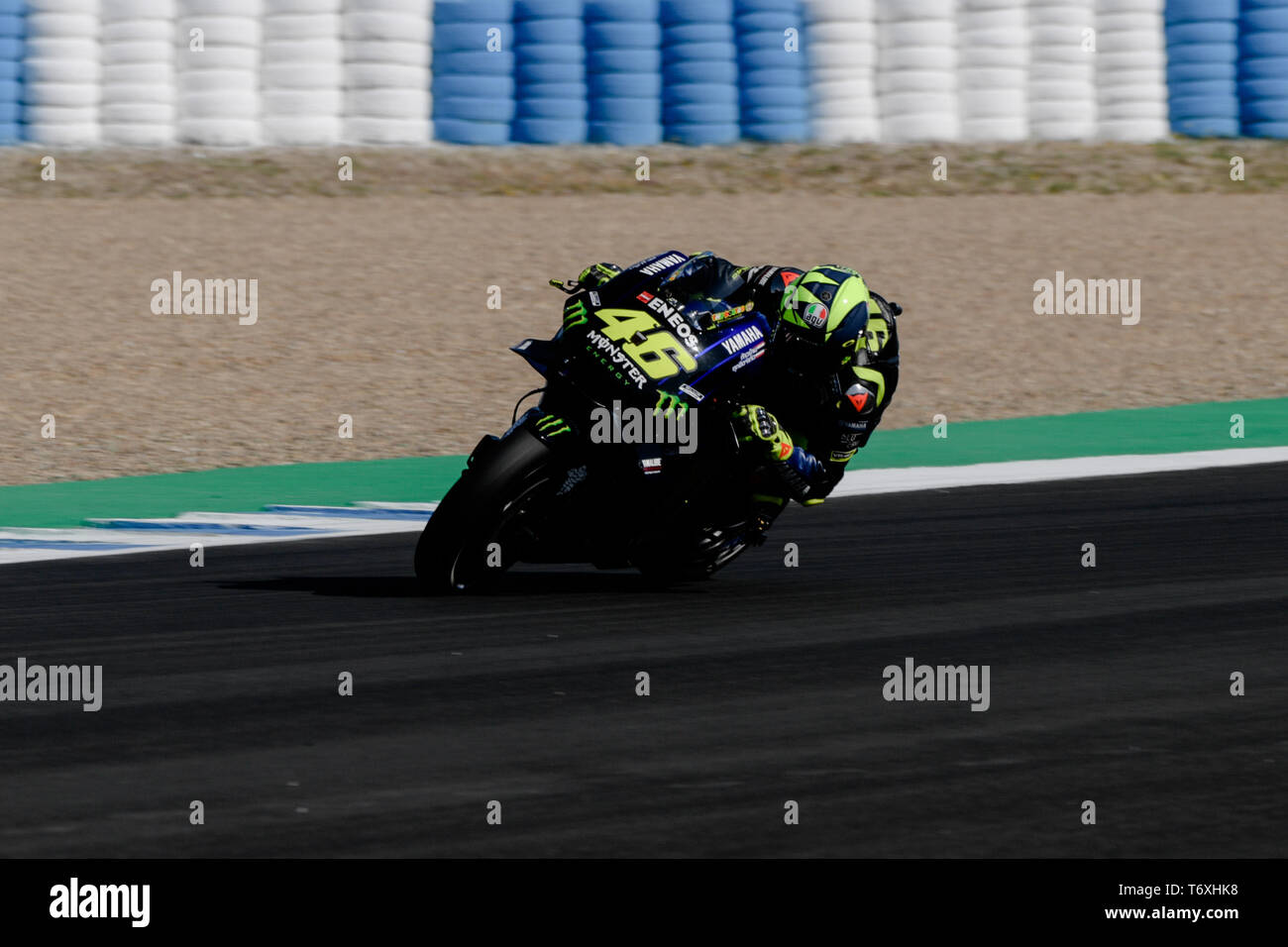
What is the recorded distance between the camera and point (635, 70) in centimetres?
2467

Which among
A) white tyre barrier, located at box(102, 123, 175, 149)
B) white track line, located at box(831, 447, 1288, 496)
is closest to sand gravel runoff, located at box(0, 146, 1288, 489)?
white tyre barrier, located at box(102, 123, 175, 149)

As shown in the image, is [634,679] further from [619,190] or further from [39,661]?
[619,190]

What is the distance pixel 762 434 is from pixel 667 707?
75.4 inches

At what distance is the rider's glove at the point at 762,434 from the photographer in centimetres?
871

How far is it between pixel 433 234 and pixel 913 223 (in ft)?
16.9

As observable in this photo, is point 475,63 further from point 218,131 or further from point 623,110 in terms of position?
point 218,131

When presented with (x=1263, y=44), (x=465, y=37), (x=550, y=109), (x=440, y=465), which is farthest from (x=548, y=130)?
(x=440, y=465)

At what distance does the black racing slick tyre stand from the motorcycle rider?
799 mm

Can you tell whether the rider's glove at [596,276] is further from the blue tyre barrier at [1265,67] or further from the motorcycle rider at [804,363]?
the blue tyre barrier at [1265,67]

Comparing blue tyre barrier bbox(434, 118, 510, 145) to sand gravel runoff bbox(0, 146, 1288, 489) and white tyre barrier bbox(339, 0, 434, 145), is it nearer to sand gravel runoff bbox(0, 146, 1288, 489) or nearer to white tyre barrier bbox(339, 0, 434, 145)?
white tyre barrier bbox(339, 0, 434, 145)

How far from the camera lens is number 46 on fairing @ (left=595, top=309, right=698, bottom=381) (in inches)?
343

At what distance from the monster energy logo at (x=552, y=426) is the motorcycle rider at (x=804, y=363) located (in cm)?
61

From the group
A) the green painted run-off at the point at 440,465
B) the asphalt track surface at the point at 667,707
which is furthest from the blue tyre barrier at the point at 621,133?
the asphalt track surface at the point at 667,707
